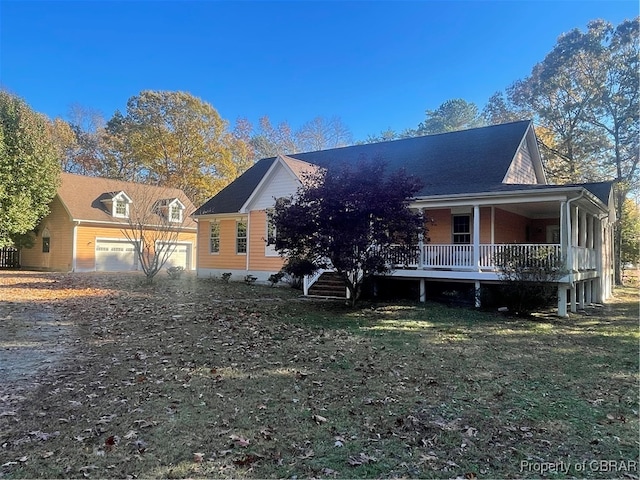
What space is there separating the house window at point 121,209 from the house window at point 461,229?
21.6 m

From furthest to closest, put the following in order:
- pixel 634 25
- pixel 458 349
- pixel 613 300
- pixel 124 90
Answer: pixel 124 90 < pixel 634 25 < pixel 613 300 < pixel 458 349

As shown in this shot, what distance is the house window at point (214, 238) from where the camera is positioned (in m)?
21.4

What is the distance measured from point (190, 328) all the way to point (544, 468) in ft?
23.7

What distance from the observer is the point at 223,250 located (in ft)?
68.4

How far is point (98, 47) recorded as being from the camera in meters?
20.5

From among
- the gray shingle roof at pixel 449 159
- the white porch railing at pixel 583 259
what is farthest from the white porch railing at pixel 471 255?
the gray shingle roof at pixel 449 159

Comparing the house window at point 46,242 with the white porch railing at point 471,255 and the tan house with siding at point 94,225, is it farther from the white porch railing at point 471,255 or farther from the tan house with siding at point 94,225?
the white porch railing at point 471,255

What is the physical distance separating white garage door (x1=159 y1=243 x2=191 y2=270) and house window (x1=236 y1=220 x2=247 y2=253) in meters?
10.2

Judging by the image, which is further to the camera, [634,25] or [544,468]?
[634,25]

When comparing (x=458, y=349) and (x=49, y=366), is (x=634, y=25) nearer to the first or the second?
(x=458, y=349)

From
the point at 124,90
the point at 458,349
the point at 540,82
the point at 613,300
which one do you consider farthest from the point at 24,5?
the point at 540,82

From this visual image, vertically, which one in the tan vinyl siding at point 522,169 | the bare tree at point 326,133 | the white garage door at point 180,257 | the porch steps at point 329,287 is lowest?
the porch steps at point 329,287

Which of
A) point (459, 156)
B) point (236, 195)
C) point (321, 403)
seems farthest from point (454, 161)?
point (321, 403)

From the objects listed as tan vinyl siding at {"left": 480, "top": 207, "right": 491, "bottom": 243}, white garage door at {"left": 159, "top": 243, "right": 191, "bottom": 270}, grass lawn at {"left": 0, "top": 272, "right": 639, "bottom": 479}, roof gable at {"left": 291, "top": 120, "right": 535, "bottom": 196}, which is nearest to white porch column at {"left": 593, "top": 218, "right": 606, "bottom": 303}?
tan vinyl siding at {"left": 480, "top": 207, "right": 491, "bottom": 243}
